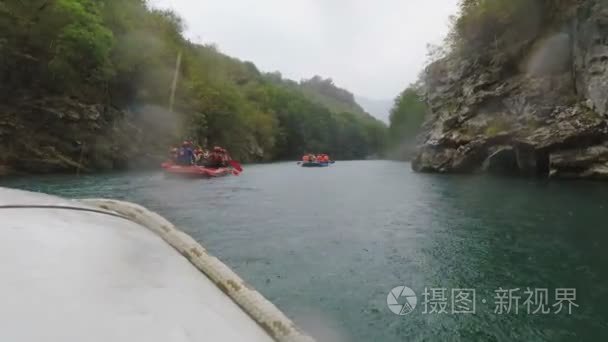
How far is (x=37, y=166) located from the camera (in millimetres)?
19062

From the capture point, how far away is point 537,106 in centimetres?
1742

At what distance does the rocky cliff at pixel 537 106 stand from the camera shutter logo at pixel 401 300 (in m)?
14.7

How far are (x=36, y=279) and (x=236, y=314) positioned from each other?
2.22ft

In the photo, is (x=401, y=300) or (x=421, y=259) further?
(x=421, y=259)

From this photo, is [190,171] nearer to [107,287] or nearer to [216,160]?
[216,160]

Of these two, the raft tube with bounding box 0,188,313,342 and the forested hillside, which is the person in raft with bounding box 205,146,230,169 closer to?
the forested hillside

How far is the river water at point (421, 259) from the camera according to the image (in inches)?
138

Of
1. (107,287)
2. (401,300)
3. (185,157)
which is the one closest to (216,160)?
(185,157)

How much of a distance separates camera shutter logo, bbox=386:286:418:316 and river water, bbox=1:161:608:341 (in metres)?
0.06

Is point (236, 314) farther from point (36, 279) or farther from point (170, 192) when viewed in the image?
point (170, 192)

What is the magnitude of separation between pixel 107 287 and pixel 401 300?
3551mm

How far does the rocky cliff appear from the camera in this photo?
14867 mm

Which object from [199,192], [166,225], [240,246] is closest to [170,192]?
[199,192]

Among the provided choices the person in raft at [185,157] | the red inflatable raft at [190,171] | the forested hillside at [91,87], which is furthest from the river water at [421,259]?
the forested hillside at [91,87]
